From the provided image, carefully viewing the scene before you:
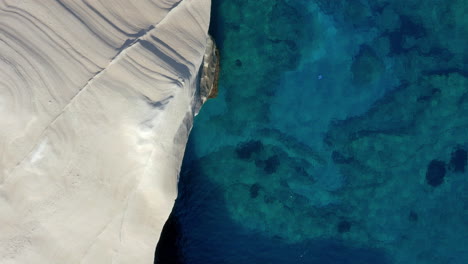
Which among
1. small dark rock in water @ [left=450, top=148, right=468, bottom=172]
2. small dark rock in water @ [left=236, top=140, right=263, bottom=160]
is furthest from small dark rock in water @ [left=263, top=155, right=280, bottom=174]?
small dark rock in water @ [left=450, top=148, right=468, bottom=172]

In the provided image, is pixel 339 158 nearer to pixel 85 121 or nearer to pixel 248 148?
pixel 248 148

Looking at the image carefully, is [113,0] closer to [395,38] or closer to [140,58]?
[140,58]

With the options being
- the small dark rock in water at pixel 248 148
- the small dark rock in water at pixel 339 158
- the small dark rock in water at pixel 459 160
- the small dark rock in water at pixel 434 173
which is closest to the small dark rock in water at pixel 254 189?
the small dark rock in water at pixel 248 148

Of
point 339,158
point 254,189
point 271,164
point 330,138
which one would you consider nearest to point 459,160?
point 339,158

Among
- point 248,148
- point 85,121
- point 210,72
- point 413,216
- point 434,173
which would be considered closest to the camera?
point 85,121

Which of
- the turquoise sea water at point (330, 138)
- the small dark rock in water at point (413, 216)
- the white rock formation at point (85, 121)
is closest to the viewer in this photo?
the white rock formation at point (85, 121)

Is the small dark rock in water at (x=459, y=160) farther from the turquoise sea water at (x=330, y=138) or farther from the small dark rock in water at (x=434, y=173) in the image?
the small dark rock in water at (x=434, y=173)
